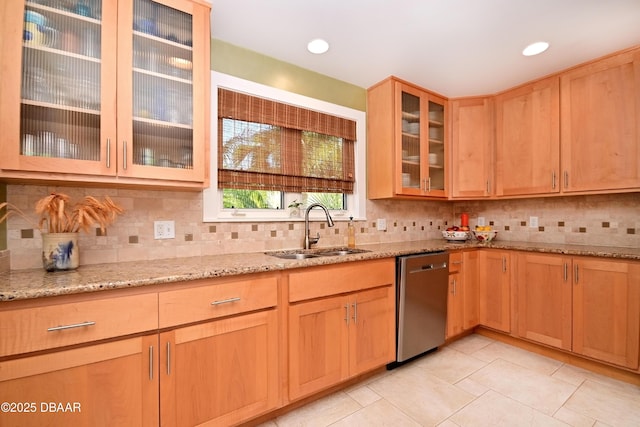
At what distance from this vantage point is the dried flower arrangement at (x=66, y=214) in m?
1.30

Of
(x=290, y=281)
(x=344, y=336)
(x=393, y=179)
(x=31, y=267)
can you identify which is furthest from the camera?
(x=393, y=179)

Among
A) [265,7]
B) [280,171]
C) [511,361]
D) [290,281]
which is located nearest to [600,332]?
[511,361]

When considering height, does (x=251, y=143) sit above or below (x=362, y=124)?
below

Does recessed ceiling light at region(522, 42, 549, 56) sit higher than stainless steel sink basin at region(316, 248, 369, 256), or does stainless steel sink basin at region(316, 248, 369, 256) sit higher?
recessed ceiling light at region(522, 42, 549, 56)

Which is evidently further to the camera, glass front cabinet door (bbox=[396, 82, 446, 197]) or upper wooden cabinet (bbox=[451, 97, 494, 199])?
upper wooden cabinet (bbox=[451, 97, 494, 199])

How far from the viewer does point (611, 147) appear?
2.12 metres

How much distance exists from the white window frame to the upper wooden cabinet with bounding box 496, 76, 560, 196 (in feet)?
4.52

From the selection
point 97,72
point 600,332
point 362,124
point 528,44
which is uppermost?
point 528,44

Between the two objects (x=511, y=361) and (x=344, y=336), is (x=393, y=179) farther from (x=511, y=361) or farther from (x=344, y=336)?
(x=511, y=361)

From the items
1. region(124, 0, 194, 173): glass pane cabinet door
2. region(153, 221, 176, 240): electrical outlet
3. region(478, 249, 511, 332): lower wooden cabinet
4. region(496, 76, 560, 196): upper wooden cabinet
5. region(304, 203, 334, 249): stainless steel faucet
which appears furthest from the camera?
region(478, 249, 511, 332): lower wooden cabinet

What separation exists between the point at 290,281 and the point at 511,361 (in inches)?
79.2

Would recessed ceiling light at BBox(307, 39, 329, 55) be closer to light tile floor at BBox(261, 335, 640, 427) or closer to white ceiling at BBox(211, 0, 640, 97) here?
white ceiling at BBox(211, 0, 640, 97)

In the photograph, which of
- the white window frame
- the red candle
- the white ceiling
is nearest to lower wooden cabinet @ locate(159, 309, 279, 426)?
the white window frame

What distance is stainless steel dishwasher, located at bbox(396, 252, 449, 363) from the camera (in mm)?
2056
